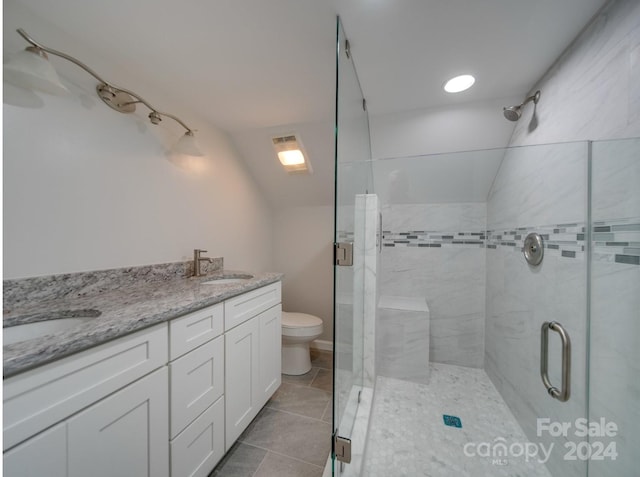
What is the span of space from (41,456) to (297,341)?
1472mm

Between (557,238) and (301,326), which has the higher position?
(557,238)

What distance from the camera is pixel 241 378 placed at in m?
1.36

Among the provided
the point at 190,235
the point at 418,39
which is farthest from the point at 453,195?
the point at 190,235

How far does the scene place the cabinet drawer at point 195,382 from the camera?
0.99 meters

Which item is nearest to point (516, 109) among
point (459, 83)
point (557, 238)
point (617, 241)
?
point (459, 83)

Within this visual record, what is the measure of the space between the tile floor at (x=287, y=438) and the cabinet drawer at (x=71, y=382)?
80 centimetres

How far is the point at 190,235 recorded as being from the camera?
1.75m

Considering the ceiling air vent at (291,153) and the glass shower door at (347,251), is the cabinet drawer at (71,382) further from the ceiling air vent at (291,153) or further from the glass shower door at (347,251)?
the ceiling air vent at (291,153)

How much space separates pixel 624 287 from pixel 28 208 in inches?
93.3

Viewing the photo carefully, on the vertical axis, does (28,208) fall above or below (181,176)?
below

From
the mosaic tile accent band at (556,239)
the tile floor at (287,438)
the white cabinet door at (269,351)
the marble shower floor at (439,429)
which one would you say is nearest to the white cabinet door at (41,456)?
the tile floor at (287,438)

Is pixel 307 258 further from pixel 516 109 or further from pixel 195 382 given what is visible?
pixel 516 109

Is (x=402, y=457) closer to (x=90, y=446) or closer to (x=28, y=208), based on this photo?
(x=90, y=446)

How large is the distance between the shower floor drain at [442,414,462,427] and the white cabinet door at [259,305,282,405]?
1.07 m
